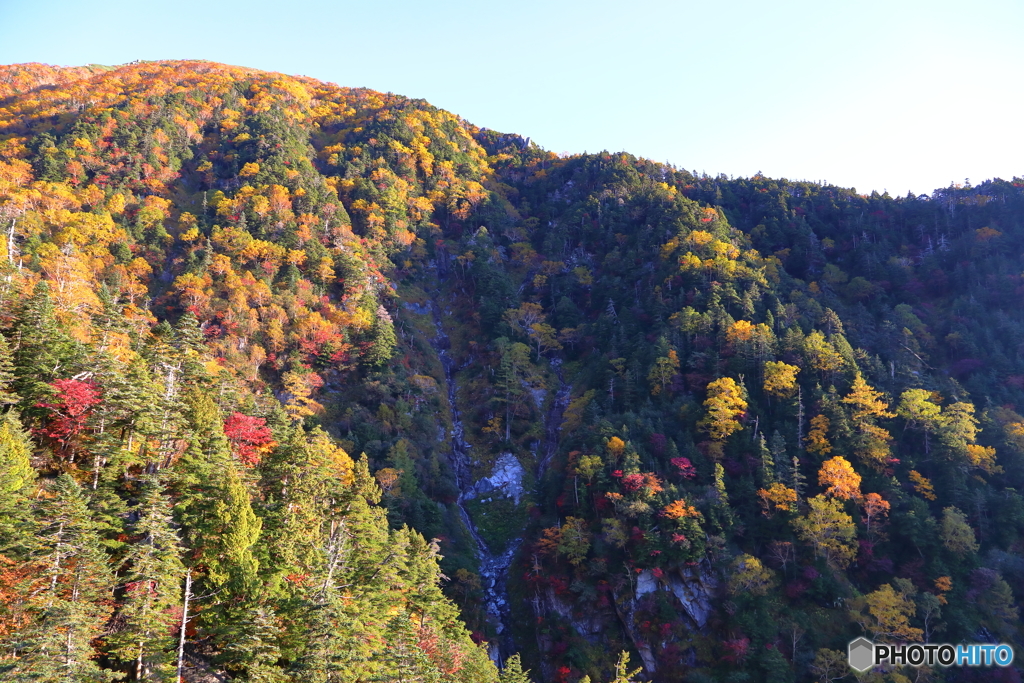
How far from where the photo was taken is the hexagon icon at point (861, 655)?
1688 inches

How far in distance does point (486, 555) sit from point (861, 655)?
116 feet

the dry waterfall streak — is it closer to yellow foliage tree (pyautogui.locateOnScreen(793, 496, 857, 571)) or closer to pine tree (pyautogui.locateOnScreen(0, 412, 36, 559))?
yellow foliage tree (pyautogui.locateOnScreen(793, 496, 857, 571))

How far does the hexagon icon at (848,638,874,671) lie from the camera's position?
42875 mm

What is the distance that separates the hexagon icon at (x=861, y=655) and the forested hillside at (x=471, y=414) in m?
1.08

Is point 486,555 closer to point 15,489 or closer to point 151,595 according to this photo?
point 151,595

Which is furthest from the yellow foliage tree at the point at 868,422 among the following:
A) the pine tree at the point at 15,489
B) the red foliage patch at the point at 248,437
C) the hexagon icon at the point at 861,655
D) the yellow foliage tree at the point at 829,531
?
the pine tree at the point at 15,489

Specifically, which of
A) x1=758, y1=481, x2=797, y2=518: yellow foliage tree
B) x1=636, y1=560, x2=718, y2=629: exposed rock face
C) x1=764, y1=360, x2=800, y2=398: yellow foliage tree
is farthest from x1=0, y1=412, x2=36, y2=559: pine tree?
x1=764, y1=360, x2=800, y2=398: yellow foliage tree

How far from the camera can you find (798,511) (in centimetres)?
5359

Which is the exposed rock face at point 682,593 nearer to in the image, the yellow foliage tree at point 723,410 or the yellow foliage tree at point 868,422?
the yellow foliage tree at point 723,410

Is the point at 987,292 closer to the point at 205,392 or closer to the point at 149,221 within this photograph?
the point at 205,392

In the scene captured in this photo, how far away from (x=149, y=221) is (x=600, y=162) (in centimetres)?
9323

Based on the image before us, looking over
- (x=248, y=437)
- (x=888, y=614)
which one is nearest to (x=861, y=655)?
(x=888, y=614)

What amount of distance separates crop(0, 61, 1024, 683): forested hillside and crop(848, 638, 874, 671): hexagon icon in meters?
1.08

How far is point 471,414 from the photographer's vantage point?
254ft
